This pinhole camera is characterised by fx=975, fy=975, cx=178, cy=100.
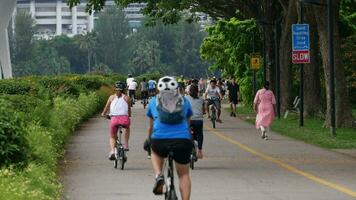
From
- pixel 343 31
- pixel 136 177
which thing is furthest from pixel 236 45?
pixel 136 177

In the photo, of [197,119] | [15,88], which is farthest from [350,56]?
[197,119]

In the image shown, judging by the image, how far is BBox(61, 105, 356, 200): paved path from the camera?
14211 mm

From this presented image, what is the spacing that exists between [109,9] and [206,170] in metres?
181

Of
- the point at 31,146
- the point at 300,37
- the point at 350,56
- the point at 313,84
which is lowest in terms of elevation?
the point at 31,146

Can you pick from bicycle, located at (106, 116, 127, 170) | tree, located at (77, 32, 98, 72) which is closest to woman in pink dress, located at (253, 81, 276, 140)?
bicycle, located at (106, 116, 127, 170)

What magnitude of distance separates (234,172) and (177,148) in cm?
730

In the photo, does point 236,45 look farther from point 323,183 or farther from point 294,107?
point 323,183

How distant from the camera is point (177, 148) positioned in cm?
1059

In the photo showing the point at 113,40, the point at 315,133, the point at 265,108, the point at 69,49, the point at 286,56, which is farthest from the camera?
the point at 69,49

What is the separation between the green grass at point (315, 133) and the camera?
2481 centimetres

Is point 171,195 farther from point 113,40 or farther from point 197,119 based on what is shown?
point 113,40

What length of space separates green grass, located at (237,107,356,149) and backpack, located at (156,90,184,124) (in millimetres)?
13815

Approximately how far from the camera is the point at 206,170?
18203mm

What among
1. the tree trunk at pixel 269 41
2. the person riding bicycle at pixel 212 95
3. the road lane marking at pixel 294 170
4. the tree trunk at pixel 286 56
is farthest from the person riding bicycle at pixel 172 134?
the tree trunk at pixel 269 41
